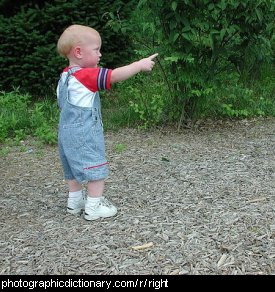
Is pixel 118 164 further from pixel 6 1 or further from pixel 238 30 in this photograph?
pixel 6 1

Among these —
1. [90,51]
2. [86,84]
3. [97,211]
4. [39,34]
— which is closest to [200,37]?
[90,51]

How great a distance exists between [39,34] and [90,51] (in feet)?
13.5

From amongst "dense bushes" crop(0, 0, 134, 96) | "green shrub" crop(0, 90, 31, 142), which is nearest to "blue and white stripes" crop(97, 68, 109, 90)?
"green shrub" crop(0, 90, 31, 142)

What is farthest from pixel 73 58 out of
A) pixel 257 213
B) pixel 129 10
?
pixel 129 10

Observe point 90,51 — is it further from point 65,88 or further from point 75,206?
point 75,206

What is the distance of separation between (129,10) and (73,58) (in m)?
3.99

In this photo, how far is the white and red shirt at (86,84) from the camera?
10.4ft

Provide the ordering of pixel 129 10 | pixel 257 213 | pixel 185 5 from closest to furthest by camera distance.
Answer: pixel 257 213 → pixel 185 5 → pixel 129 10

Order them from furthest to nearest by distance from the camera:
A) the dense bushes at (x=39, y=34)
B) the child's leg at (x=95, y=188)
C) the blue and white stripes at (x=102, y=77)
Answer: the dense bushes at (x=39, y=34)
the child's leg at (x=95, y=188)
the blue and white stripes at (x=102, y=77)

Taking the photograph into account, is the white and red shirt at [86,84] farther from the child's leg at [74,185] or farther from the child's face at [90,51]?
the child's leg at [74,185]

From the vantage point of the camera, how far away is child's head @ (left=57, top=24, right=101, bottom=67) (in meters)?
3.23

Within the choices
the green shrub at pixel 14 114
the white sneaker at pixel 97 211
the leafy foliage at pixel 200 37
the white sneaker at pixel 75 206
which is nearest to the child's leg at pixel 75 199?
the white sneaker at pixel 75 206

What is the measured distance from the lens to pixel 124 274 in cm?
286

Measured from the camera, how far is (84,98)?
3.27m
